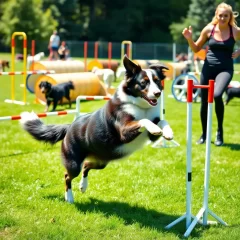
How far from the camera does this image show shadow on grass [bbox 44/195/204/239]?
13.2 ft

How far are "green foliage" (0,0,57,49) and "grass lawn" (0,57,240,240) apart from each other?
37399mm

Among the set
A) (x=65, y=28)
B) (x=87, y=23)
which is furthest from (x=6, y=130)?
(x=87, y=23)

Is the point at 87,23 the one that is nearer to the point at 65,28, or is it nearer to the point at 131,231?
the point at 65,28

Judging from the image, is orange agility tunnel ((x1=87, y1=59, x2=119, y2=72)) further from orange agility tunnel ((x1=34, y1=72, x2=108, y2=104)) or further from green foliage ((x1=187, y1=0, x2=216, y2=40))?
green foliage ((x1=187, y1=0, x2=216, y2=40))

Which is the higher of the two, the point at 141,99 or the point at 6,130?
the point at 141,99

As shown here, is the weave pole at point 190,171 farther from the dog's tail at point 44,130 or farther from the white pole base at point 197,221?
the dog's tail at point 44,130

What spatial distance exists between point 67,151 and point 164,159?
240 centimetres

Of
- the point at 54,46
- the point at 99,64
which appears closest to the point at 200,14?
the point at 54,46

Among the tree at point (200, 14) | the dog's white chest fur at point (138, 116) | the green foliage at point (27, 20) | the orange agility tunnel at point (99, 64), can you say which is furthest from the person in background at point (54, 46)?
the tree at point (200, 14)

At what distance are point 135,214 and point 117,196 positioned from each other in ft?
2.06

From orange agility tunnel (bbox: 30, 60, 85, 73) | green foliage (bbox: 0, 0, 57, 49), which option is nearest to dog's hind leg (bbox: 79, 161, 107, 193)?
orange agility tunnel (bbox: 30, 60, 85, 73)

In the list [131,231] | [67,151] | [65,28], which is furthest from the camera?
[65,28]

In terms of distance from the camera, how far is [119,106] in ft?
13.9

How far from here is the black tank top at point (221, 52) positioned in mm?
6910
